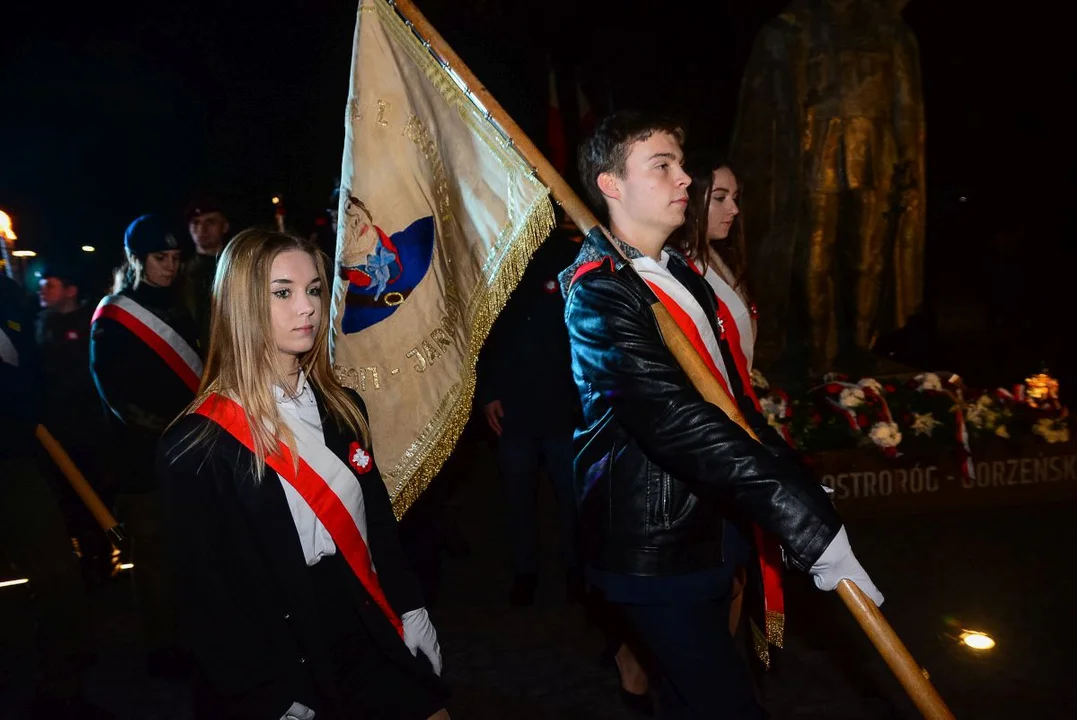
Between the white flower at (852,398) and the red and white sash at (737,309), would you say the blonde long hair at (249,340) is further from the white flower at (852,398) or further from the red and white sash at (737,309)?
the white flower at (852,398)

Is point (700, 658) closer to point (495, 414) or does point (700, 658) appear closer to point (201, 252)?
point (495, 414)

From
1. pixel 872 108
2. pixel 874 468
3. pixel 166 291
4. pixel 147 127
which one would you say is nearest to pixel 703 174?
pixel 166 291

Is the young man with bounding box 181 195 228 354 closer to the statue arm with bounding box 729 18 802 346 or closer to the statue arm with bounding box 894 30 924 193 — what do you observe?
the statue arm with bounding box 729 18 802 346

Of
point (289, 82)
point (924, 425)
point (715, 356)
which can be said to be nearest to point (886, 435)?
point (924, 425)

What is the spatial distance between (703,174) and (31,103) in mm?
10086

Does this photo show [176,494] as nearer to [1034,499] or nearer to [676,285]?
[676,285]

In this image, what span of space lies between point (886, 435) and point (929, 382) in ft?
2.38

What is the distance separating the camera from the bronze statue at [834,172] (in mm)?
7570

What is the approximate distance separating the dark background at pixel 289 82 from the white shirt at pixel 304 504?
835 centimetres

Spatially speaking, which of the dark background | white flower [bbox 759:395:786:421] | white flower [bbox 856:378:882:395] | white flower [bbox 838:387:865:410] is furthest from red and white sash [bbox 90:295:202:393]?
the dark background

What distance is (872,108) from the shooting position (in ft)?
24.9

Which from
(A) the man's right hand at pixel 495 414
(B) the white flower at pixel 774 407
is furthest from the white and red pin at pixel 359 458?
(B) the white flower at pixel 774 407

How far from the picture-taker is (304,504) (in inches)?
98.8

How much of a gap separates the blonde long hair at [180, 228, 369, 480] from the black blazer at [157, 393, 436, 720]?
0.09 metres
